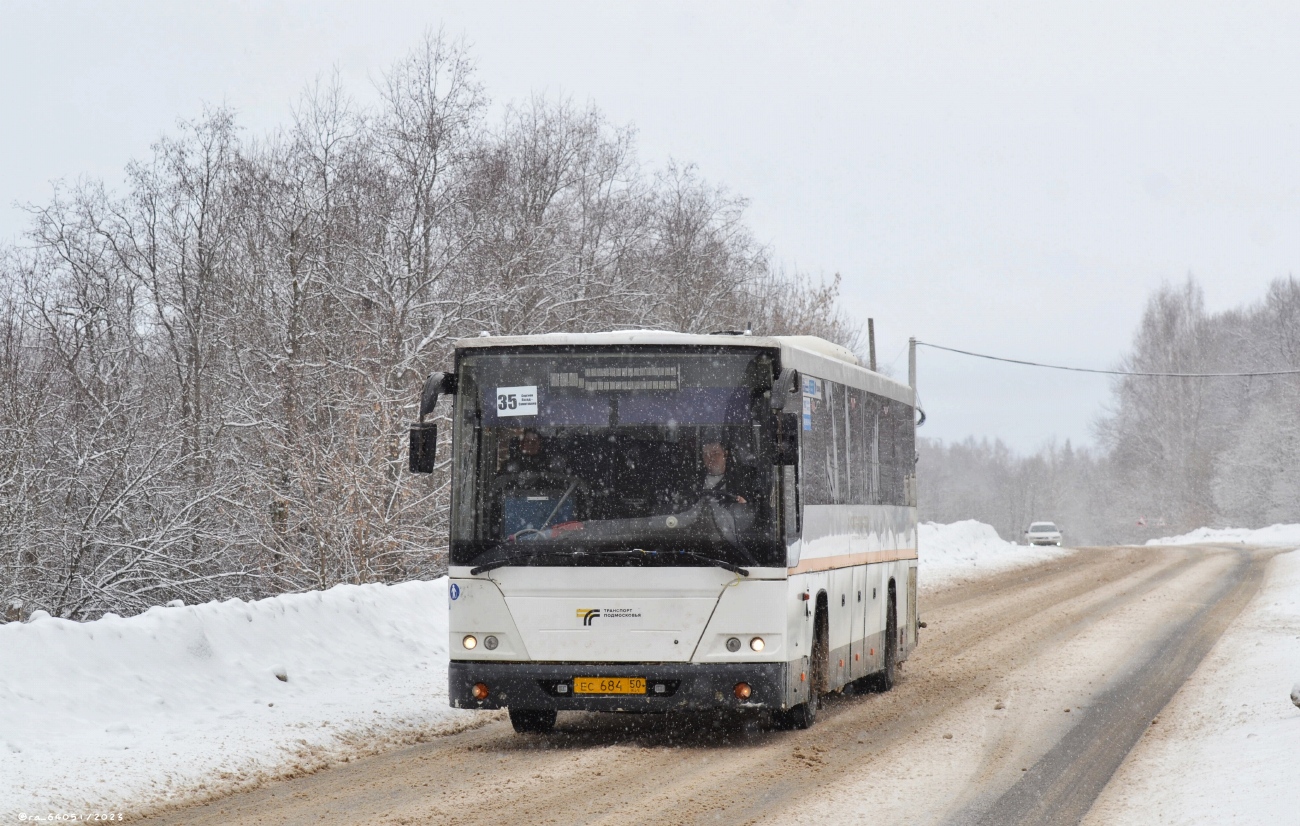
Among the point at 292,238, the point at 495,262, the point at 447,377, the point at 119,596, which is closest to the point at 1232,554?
the point at 495,262

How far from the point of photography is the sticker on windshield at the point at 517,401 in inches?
435

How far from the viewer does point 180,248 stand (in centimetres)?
3656

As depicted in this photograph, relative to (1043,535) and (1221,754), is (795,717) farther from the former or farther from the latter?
(1043,535)

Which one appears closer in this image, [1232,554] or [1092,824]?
[1092,824]

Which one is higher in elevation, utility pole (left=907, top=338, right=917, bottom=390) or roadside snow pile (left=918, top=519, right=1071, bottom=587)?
utility pole (left=907, top=338, right=917, bottom=390)

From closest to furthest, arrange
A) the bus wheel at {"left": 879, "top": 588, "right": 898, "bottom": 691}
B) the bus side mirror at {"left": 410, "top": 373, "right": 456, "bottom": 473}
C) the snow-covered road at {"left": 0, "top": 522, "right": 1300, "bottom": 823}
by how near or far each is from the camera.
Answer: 1. the snow-covered road at {"left": 0, "top": 522, "right": 1300, "bottom": 823}
2. the bus side mirror at {"left": 410, "top": 373, "right": 456, "bottom": 473}
3. the bus wheel at {"left": 879, "top": 588, "right": 898, "bottom": 691}

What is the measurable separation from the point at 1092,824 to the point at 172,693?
7011mm

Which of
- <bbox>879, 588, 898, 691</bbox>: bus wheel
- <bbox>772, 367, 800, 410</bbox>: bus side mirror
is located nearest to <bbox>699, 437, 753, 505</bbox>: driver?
<bbox>772, 367, 800, 410</bbox>: bus side mirror

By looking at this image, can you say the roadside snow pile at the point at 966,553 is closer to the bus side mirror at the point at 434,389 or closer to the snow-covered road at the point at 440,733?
the snow-covered road at the point at 440,733

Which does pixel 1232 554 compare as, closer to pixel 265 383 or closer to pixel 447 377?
pixel 265 383

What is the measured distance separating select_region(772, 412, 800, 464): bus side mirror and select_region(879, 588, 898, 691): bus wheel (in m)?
5.03

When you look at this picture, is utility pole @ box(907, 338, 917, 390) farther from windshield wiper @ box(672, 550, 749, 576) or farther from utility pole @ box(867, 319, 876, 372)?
windshield wiper @ box(672, 550, 749, 576)

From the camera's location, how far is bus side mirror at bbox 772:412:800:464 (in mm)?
10906

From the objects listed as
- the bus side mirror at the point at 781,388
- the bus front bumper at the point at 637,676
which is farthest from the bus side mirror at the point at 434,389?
the bus side mirror at the point at 781,388
